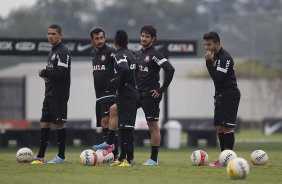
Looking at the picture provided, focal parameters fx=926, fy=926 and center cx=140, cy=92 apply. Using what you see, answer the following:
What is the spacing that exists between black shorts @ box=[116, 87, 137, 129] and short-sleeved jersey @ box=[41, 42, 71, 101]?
1.49m

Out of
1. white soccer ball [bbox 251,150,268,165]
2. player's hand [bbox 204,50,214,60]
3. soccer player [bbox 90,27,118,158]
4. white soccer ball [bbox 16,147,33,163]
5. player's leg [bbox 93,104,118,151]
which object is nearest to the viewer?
player's hand [bbox 204,50,214,60]

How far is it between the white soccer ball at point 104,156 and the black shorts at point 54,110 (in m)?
1.04

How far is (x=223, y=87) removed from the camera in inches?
720

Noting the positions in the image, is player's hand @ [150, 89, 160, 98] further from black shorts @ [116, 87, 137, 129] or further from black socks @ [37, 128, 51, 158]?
black socks @ [37, 128, 51, 158]

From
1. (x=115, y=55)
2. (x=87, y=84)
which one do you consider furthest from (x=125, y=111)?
(x=87, y=84)

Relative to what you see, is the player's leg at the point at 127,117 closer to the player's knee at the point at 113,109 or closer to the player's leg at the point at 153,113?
the player's leg at the point at 153,113

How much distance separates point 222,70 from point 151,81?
4.59 feet

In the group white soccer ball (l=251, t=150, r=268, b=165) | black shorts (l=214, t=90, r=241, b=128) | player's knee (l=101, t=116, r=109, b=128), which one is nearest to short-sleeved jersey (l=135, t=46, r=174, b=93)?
player's knee (l=101, t=116, r=109, b=128)

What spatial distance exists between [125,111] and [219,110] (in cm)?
204

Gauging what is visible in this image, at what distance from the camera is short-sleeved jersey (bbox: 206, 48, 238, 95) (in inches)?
709

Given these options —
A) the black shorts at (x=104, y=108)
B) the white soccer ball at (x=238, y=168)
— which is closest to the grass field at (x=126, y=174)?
the white soccer ball at (x=238, y=168)

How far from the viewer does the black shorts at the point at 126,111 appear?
17375 mm

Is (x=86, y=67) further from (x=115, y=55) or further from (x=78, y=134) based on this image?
(x=115, y=55)

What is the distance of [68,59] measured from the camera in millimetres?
18375
